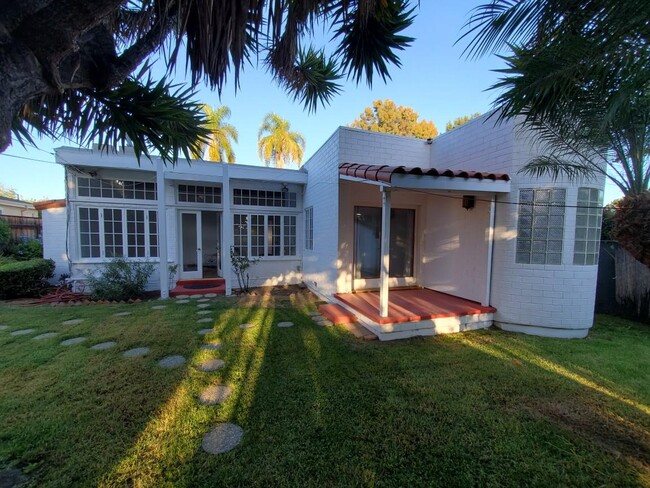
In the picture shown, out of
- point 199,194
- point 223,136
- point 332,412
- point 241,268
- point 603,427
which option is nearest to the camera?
point 603,427

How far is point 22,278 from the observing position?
26.0 ft

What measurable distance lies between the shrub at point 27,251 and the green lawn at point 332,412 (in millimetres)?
7195

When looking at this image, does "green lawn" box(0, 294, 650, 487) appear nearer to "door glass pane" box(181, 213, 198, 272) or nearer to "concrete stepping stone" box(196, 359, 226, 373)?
"concrete stepping stone" box(196, 359, 226, 373)

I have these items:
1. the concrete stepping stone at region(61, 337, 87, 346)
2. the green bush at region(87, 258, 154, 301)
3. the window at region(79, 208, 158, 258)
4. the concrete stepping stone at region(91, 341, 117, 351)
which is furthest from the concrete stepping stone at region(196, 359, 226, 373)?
the window at region(79, 208, 158, 258)

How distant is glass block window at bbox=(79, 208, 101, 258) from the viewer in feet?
28.5

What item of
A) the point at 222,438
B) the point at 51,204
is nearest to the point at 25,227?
the point at 51,204

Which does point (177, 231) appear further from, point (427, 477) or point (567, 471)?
point (567, 471)

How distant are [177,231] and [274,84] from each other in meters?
6.52

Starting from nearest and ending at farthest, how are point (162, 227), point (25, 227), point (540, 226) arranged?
point (540, 226) → point (162, 227) → point (25, 227)

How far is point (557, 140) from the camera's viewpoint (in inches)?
153

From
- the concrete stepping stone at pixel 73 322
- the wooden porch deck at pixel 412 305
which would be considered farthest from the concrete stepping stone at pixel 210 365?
the concrete stepping stone at pixel 73 322

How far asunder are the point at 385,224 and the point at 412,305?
2.14m

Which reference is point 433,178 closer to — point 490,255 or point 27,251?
point 490,255

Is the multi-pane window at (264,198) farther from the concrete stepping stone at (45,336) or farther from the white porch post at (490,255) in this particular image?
the white porch post at (490,255)
